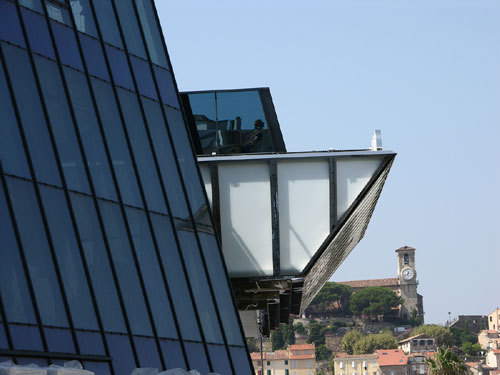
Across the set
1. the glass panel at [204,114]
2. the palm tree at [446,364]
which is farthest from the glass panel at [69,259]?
the palm tree at [446,364]

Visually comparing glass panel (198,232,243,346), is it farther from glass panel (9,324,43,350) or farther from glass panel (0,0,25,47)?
glass panel (9,324,43,350)

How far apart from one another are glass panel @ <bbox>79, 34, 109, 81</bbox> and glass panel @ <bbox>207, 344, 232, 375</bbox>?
5897 millimetres

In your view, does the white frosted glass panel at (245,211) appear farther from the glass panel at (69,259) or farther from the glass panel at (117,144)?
the glass panel at (69,259)

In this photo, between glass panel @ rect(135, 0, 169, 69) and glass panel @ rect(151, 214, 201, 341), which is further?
glass panel @ rect(135, 0, 169, 69)

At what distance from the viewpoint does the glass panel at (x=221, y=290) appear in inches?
827

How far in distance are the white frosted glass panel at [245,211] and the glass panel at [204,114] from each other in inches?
69.4

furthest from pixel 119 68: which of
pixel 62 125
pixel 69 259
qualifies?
pixel 69 259

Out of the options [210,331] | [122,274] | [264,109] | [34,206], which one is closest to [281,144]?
[264,109]

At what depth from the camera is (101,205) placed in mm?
18359

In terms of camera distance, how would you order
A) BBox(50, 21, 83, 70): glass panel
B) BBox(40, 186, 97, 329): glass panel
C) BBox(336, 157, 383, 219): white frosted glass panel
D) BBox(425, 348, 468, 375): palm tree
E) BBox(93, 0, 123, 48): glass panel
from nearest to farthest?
BBox(40, 186, 97, 329): glass panel
BBox(50, 21, 83, 70): glass panel
BBox(93, 0, 123, 48): glass panel
BBox(336, 157, 383, 219): white frosted glass panel
BBox(425, 348, 468, 375): palm tree

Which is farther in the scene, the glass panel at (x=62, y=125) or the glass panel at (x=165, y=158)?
the glass panel at (x=165, y=158)

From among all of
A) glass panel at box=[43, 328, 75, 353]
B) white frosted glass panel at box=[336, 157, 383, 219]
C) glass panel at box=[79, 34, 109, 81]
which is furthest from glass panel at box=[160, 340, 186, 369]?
white frosted glass panel at box=[336, 157, 383, 219]

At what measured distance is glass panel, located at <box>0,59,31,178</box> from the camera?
16.1 meters

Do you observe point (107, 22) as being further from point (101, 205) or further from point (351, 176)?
point (351, 176)
